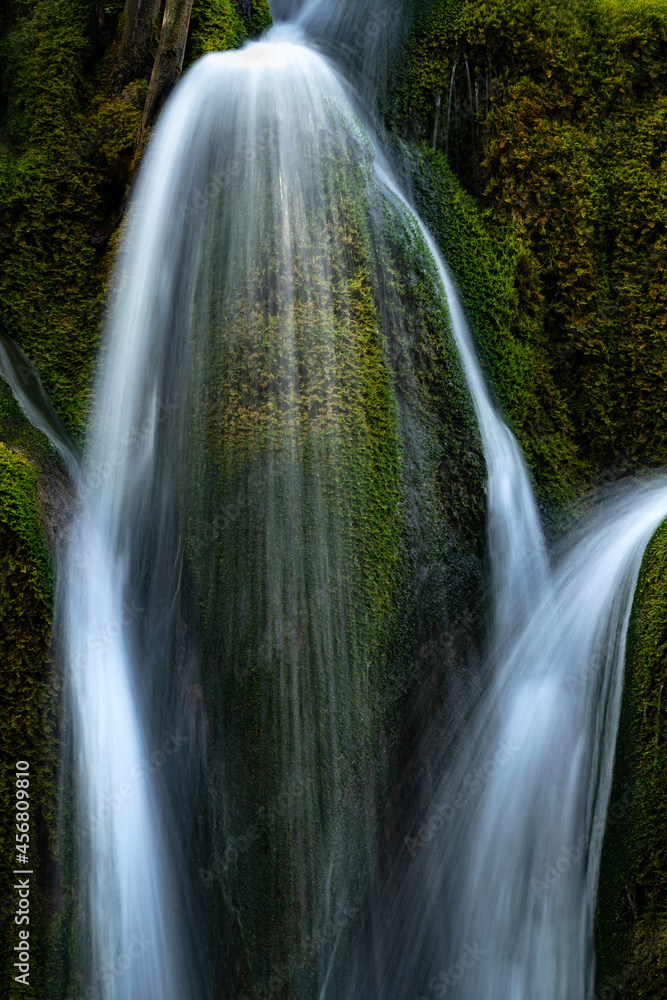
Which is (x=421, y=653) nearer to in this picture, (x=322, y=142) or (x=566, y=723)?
(x=566, y=723)

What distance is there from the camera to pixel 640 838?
332 cm

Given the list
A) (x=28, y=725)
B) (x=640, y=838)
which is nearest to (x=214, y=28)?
(x=28, y=725)

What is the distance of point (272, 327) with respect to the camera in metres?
3.59

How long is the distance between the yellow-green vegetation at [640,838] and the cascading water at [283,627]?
10cm

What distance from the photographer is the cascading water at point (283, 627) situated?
3236 mm

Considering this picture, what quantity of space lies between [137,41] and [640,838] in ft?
15.8

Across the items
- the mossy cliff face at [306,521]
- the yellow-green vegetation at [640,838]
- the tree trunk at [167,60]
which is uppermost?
the tree trunk at [167,60]

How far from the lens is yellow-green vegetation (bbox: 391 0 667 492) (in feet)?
16.0

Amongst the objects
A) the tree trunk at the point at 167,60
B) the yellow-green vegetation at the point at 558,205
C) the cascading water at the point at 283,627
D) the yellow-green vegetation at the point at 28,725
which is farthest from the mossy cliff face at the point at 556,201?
the yellow-green vegetation at the point at 28,725

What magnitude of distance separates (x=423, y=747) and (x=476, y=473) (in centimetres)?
134

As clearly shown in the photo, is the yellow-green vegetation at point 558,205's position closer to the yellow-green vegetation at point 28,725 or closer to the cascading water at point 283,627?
the cascading water at point 283,627

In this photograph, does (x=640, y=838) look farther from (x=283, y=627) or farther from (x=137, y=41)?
(x=137, y=41)

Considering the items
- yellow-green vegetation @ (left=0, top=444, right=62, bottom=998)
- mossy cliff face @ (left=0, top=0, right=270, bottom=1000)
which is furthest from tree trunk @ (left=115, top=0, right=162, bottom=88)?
yellow-green vegetation @ (left=0, top=444, right=62, bottom=998)

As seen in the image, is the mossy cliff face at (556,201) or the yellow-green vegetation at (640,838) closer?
the yellow-green vegetation at (640,838)
